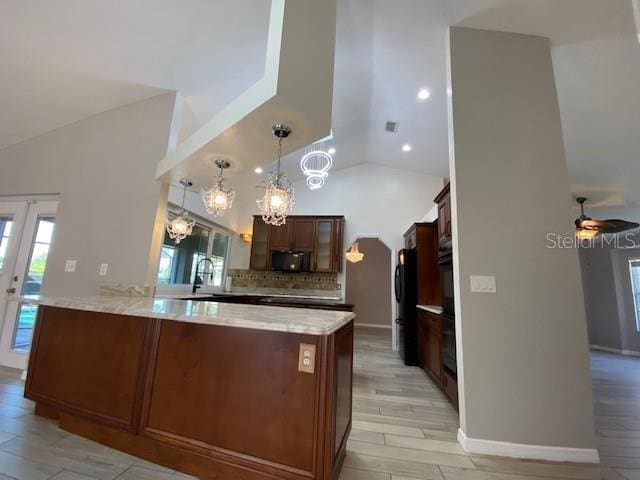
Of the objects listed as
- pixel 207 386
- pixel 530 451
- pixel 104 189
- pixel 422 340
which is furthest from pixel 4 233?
pixel 530 451

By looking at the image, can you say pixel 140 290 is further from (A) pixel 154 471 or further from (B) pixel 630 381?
(B) pixel 630 381

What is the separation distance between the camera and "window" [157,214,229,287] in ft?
12.4

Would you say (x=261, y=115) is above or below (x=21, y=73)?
below

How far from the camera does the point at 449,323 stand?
256 cm

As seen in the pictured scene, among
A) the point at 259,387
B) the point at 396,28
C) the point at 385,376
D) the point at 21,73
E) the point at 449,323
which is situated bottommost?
the point at 385,376

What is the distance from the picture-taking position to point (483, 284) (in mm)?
1987

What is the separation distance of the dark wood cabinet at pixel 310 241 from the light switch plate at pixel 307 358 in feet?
12.5

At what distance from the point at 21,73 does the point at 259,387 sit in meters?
3.53

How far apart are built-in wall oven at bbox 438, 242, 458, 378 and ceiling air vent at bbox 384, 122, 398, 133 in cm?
221

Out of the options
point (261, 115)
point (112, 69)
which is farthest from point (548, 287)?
point (112, 69)

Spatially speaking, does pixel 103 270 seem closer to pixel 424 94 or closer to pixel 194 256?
pixel 194 256

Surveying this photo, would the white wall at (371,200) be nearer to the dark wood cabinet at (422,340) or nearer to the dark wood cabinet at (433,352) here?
the dark wood cabinet at (422,340)

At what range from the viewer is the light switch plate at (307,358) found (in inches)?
50.2

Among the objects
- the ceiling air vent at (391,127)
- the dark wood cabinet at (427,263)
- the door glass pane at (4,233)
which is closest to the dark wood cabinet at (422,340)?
the dark wood cabinet at (427,263)
